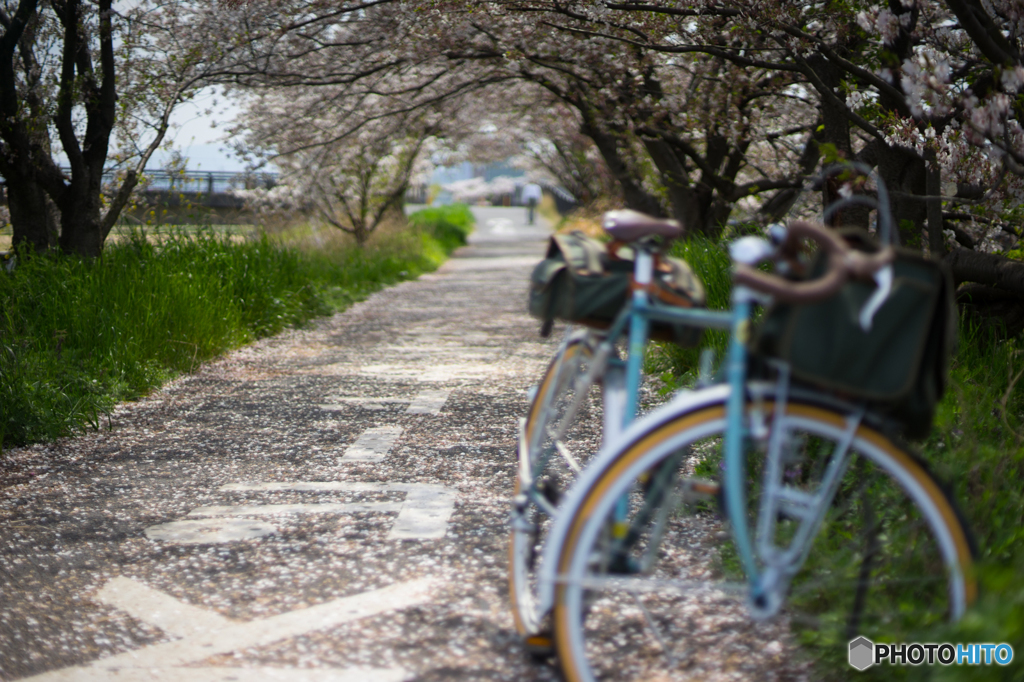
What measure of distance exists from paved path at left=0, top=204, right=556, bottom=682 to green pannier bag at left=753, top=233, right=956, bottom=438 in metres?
1.17

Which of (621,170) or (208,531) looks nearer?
(208,531)

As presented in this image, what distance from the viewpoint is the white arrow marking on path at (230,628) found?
2535 millimetres

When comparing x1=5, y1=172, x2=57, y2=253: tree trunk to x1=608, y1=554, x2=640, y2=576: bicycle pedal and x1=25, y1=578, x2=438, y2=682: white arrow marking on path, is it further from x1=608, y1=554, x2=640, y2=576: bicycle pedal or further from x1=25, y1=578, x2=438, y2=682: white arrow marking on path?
x1=608, y1=554, x2=640, y2=576: bicycle pedal

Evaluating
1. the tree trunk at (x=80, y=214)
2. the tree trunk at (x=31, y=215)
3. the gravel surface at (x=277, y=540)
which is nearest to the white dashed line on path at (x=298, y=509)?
the gravel surface at (x=277, y=540)

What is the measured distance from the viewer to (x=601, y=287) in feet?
7.40

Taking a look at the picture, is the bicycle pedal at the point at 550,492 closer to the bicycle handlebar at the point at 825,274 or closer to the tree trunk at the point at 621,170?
the bicycle handlebar at the point at 825,274

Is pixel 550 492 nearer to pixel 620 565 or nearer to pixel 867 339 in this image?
pixel 620 565

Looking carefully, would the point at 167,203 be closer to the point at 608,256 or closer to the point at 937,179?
the point at 937,179

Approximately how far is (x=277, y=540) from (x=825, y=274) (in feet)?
8.23

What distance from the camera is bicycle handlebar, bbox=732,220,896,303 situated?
1.74m

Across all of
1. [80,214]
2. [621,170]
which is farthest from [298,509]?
[621,170]

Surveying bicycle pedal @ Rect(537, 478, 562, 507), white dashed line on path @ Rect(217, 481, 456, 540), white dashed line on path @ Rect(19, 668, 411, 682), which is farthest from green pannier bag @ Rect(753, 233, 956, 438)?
white dashed line on path @ Rect(217, 481, 456, 540)

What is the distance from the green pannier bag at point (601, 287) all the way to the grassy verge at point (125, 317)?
3752mm

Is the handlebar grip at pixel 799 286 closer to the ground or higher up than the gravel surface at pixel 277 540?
higher up
